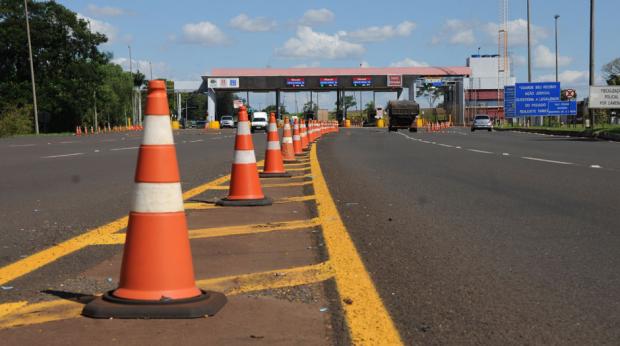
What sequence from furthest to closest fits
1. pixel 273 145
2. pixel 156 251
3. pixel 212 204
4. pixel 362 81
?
pixel 362 81, pixel 273 145, pixel 212 204, pixel 156 251

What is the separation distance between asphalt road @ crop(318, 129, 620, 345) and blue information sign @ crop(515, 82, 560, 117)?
4594 cm

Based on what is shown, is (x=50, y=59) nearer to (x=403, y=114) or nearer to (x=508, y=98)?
(x=403, y=114)

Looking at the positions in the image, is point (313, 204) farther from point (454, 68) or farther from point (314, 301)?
point (454, 68)

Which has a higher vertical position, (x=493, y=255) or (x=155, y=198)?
(x=155, y=198)

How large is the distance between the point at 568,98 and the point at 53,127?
4640 centimetres

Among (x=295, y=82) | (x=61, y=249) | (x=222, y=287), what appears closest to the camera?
(x=222, y=287)

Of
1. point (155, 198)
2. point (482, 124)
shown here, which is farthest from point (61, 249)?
point (482, 124)

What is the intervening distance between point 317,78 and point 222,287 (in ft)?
288

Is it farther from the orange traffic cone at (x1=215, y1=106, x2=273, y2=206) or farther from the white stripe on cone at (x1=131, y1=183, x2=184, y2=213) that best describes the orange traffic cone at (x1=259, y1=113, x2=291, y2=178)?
the white stripe on cone at (x1=131, y1=183, x2=184, y2=213)

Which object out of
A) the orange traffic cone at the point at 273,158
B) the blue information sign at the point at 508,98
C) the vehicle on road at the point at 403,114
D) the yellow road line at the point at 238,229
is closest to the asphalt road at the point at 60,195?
the yellow road line at the point at 238,229

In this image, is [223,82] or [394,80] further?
[394,80]

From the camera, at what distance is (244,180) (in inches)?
343

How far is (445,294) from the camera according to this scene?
180 inches

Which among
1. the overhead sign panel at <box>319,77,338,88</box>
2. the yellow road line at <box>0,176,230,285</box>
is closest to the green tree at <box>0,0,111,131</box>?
the overhead sign panel at <box>319,77,338,88</box>
